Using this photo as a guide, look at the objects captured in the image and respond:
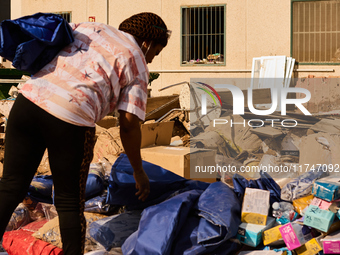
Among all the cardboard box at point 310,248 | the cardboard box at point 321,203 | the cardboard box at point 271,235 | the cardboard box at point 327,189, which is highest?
the cardboard box at point 327,189

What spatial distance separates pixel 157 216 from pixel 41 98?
1024 millimetres

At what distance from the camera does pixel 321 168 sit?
107 inches

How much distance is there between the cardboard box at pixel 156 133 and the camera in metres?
3.87

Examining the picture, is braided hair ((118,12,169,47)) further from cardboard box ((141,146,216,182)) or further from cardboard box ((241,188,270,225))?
cardboard box ((141,146,216,182))

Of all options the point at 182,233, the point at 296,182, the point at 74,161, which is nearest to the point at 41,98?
the point at 74,161

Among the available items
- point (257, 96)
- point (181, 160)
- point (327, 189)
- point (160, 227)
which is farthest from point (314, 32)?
point (160, 227)

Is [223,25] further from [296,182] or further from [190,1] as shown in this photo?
[296,182]

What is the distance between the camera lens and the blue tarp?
2152 millimetres

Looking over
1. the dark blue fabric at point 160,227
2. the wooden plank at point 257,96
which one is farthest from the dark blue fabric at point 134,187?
the wooden plank at point 257,96

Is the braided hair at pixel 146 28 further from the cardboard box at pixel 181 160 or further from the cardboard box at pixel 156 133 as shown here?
the cardboard box at pixel 156 133

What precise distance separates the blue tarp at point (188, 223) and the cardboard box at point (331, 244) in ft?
1.63

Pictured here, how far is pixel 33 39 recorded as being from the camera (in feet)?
5.37

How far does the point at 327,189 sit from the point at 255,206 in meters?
0.45

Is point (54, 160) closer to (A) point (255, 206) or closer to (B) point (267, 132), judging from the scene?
(A) point (255, 206)
